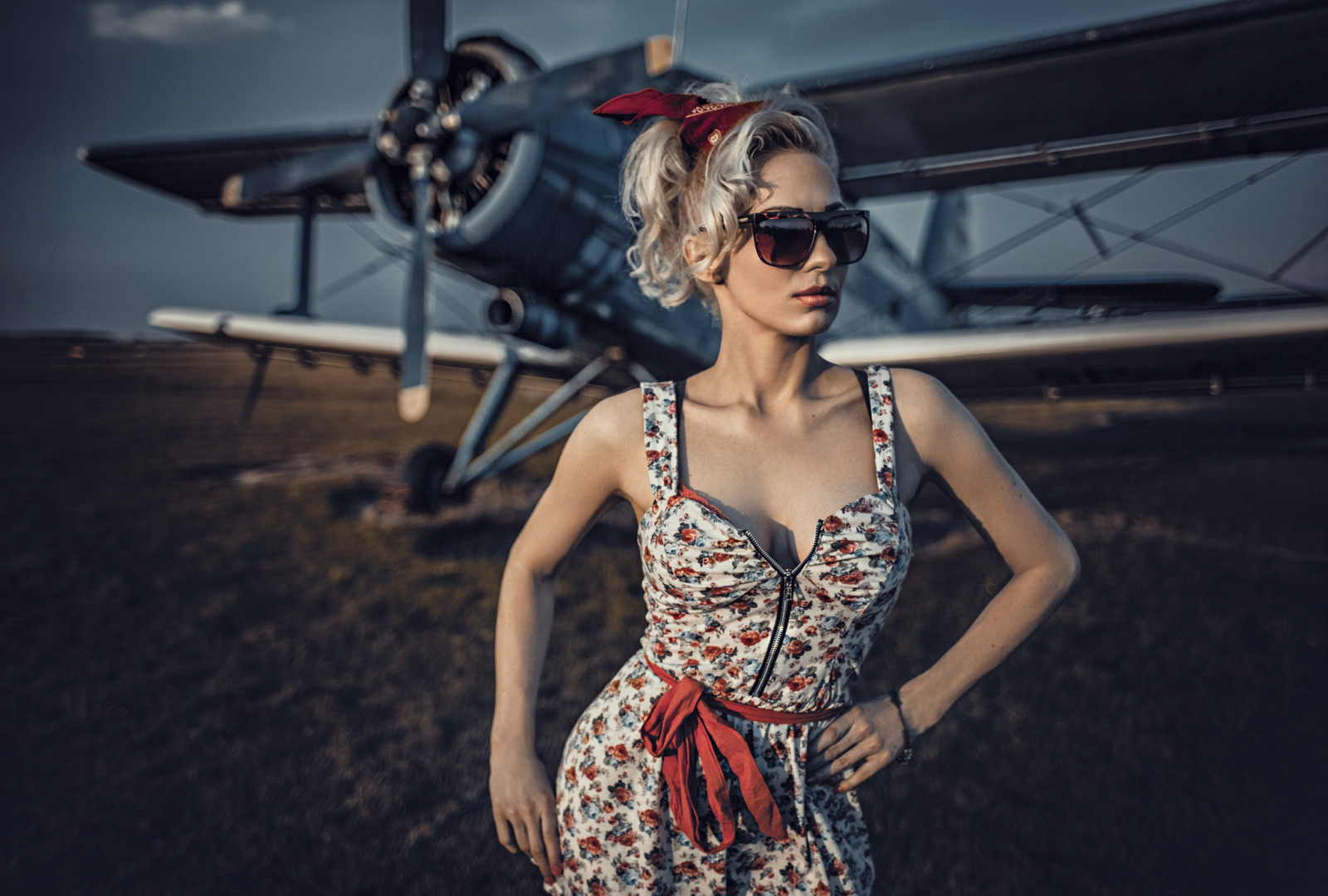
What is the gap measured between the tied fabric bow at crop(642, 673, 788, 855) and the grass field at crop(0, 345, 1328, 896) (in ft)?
4.11

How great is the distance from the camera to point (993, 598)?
0.87 m

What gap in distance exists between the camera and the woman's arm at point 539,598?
0.90 metres

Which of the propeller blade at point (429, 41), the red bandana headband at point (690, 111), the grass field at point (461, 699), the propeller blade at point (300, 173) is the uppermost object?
the propeller blade at point (429, 41)

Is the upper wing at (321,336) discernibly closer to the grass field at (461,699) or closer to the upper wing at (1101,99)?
the grass field at (461,699)

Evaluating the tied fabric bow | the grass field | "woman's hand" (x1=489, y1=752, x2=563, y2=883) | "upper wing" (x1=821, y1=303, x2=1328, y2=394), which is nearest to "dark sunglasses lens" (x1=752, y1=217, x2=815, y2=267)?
the tied fabric bow

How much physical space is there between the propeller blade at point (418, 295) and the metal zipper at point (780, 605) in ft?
9.60

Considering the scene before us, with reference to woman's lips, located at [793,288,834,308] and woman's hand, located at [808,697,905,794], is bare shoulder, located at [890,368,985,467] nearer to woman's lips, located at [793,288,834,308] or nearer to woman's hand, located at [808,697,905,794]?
woman's lips, located at [793,288,834,308]

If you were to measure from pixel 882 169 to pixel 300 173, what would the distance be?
164 inches

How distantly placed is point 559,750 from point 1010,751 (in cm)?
173

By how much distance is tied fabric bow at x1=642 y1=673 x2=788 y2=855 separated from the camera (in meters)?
0.83

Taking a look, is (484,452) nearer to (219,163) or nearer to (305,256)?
(305,256)

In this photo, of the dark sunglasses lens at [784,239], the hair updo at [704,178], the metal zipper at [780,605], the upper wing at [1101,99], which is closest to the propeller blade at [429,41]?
the upper wing at [1101,99]

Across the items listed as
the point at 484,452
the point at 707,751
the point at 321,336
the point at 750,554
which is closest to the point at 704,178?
the point at 750,554

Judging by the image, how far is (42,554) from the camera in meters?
4.50
